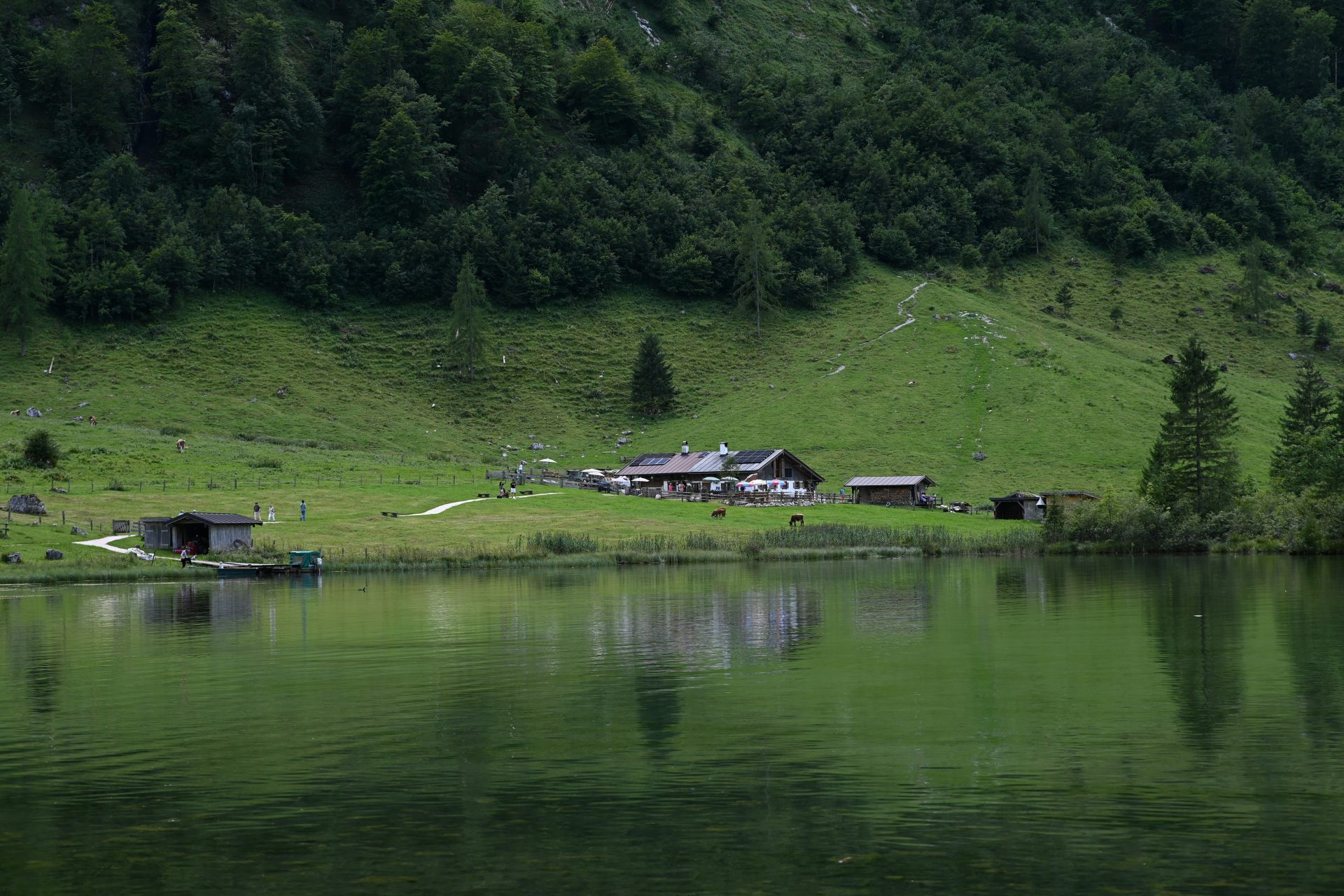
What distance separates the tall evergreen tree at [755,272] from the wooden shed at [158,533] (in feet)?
309

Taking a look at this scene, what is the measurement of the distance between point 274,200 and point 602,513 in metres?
105

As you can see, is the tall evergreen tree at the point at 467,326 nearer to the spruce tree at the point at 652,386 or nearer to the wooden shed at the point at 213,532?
the spruce tree at the point at 652,386

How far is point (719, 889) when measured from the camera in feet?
55.6

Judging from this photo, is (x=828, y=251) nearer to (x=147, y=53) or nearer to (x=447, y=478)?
(x=447, y=478)

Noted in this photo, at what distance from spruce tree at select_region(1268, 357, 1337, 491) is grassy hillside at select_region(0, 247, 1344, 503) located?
23.2ft

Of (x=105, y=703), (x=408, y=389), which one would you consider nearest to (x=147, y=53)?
(x=408, y=389)

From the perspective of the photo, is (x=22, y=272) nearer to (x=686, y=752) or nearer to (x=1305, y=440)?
(x=1305, y=440)

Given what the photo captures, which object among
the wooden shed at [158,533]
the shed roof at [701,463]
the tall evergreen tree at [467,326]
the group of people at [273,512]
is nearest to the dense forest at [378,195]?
the tall evergreen tree at [467,326]

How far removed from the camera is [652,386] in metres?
145

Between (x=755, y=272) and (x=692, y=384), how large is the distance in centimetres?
2232

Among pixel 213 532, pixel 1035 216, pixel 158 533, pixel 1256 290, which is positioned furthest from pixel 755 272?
pixel 158 533

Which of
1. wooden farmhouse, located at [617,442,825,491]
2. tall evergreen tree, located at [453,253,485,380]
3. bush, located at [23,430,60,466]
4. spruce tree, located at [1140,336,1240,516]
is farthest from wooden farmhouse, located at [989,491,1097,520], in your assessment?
bush, located at [23,430,60,466]

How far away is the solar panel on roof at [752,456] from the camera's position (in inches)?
4763

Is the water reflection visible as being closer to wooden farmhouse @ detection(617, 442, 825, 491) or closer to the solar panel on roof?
wooden farmhouse @ detection(617, 442, 825, 491)
